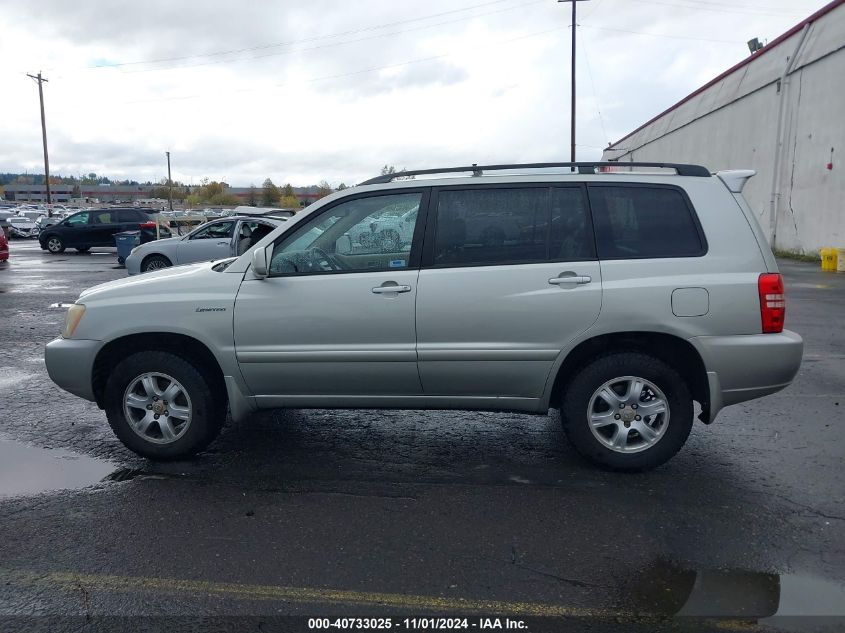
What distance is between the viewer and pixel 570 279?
4.52 m

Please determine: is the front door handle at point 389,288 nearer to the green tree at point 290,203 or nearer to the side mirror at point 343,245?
the side mirror at point 343,245

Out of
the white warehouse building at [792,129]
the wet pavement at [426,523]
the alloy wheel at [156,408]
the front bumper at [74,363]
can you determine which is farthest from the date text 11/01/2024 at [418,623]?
the white warehouse building at [792,129]

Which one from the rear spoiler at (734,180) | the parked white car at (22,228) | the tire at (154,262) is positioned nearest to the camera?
the rear spoiler at (734,180)

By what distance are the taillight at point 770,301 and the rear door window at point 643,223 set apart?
0.41 meters

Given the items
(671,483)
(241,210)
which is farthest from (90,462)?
(241,210)

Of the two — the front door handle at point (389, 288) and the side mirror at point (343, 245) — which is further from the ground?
the side mirror at point (343, 245)

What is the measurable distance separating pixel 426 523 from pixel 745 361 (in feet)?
7.17

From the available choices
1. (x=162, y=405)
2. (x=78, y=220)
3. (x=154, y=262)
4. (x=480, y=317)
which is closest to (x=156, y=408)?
(x=162, y=405)

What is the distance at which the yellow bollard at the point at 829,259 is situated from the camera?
1770 centimetres

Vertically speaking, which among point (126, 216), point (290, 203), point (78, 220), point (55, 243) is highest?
point (290, 203)

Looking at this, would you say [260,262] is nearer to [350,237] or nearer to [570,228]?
[350,237]

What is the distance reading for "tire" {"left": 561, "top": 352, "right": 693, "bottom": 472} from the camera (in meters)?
4.55

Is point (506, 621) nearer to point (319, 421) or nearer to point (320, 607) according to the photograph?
point (320, 607)

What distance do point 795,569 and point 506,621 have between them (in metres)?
1.49
